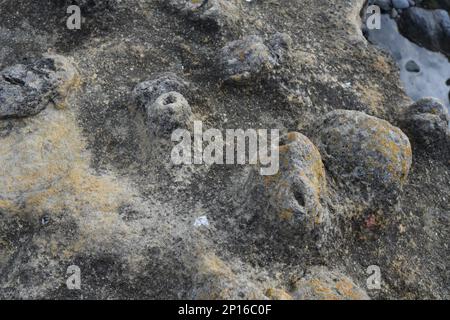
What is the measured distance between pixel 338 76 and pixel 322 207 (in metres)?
4.11

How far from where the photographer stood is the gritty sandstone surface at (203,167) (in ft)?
23.4

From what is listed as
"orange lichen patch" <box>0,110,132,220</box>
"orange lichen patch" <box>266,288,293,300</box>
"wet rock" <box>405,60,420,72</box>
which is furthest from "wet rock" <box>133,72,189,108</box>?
"wet rock" <box>405,60,420,72</box>

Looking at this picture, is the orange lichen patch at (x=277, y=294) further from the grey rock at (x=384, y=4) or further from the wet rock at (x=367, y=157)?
the grey rock at (x=384, y=4)

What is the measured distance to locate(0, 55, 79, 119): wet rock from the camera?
8555mm

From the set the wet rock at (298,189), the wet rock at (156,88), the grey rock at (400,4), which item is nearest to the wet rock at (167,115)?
the wet rock at (156,88)

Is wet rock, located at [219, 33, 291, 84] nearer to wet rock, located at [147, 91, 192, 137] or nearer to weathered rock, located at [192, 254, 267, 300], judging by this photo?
wet rock, located at [147, 91, 192, 137]

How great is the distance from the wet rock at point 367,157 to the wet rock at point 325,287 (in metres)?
1.36

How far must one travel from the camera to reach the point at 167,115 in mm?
8328

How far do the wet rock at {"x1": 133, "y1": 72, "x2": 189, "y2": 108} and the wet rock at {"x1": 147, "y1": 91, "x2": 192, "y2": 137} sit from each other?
0.29 meters

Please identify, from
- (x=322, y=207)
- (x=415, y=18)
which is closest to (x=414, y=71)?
(x=415, y=18)

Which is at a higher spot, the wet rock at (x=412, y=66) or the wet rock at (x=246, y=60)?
the wet rock at (x=246, y=60)

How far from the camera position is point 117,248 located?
285 inches

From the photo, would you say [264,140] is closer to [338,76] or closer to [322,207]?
[322,207]

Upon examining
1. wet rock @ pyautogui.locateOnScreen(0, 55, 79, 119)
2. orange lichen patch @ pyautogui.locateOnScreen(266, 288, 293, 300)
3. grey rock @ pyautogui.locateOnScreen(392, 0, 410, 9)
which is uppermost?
wet rock @ pyautogui.locateOnScreen(0, 55, 79, 119)
